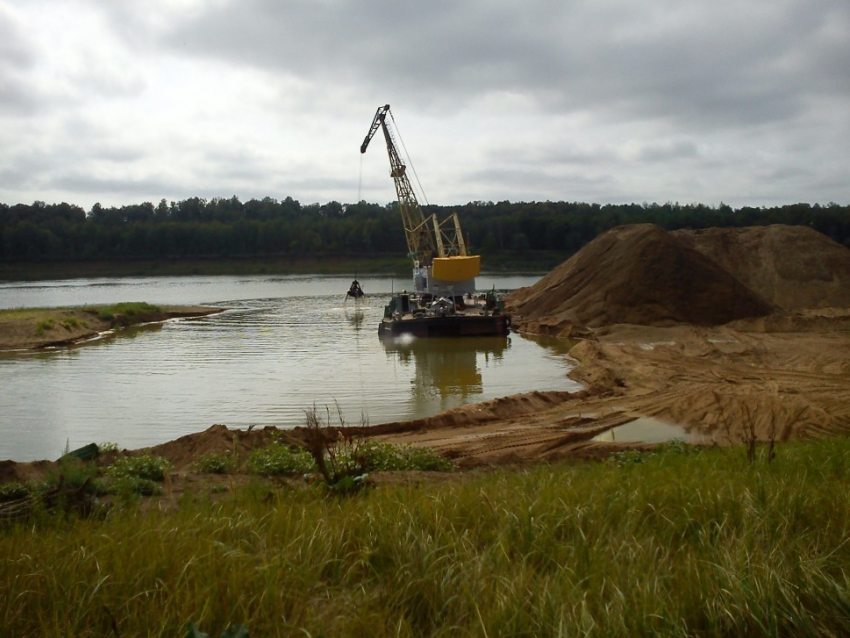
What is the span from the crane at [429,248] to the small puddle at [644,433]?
22.8 metres

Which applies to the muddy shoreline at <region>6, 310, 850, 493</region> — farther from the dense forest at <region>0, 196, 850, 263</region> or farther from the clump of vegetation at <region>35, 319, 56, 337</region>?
the dense forest at <region>0, 196, 850, 263</region>

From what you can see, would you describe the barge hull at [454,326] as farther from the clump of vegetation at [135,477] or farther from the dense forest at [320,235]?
the dense forest at [320,235]

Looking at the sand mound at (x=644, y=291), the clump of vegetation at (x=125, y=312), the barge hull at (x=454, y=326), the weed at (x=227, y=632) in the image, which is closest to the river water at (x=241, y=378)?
the barge hull at (x=454, y=326)

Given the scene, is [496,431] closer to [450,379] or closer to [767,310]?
[450,379]

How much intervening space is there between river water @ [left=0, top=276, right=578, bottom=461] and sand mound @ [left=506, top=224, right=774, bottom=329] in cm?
451

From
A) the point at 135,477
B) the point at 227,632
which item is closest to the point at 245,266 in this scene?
the point at 135,477

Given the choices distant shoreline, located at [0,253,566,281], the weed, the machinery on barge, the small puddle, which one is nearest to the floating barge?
the machinery on barge

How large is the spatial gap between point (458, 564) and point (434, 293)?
33386 millimetres

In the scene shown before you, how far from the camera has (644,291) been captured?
35.0 metres

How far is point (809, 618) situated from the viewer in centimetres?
361

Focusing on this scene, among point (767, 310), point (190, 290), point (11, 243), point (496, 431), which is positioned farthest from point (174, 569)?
point (11, 243)

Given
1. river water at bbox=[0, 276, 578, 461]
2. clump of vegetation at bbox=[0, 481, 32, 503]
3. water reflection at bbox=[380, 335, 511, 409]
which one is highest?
clump of vegetation at bbox=[0, 481, 32, 503]

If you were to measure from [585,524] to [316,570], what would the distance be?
1782mm

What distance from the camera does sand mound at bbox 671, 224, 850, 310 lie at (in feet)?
127
